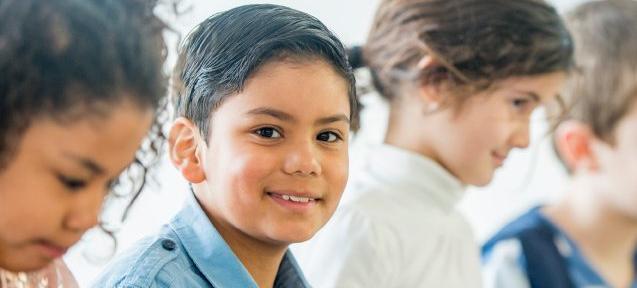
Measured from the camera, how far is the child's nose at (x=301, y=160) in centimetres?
102

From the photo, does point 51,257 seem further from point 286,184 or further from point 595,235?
point 595,235

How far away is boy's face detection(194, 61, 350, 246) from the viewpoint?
1023 mm

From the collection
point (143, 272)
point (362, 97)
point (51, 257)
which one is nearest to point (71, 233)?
point (51, 257)

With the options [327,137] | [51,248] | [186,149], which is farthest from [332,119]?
[51,248]

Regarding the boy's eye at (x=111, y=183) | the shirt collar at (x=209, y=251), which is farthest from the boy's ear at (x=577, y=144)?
the boy's eye at (x=111, y=183)

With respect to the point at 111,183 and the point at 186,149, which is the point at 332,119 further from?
the point at 111,183

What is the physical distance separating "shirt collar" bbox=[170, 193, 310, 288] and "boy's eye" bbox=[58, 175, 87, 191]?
0.30 meters

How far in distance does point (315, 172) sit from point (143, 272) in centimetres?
20

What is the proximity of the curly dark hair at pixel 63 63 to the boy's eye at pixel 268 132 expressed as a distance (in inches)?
10.1

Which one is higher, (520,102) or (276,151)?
(276,151)

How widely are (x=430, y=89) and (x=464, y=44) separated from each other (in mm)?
82

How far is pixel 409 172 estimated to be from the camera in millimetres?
1411

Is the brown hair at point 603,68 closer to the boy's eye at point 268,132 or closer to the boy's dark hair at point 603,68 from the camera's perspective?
the boy's dark hair at point 603,68

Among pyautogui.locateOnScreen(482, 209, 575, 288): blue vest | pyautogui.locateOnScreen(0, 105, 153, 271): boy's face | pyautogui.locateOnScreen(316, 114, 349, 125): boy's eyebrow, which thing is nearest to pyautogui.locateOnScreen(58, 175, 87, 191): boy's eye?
pyautogui.locateOnScreen(0, 105, 153, 271): boy's face
